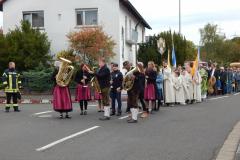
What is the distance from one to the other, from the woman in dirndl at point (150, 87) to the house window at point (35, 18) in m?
19.2

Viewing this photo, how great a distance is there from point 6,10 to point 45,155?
93.2 feet

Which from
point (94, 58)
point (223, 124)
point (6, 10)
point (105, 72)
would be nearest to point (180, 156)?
point (223, 124)

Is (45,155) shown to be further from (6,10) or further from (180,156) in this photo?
(6,10)

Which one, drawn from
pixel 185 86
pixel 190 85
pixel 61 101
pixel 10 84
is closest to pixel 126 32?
pixel 190 85

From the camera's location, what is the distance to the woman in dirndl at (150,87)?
732 inches

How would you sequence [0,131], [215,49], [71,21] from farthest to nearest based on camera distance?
1. [215,49]
2. [71,21]
3. [0,131]

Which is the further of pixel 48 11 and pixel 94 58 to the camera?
pixel 48 11

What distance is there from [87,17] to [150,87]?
705 inches

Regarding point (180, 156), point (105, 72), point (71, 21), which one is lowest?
point (180, 156)

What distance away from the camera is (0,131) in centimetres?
1346

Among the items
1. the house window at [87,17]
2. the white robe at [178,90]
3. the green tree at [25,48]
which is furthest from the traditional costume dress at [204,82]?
the green tree at [25,48]

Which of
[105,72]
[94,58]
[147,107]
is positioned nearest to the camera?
[105,72]

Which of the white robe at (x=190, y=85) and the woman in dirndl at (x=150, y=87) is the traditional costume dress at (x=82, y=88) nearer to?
the woman in dirndl at (x=150, y=87)

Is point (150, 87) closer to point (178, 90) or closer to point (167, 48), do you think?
point (178, 90)
